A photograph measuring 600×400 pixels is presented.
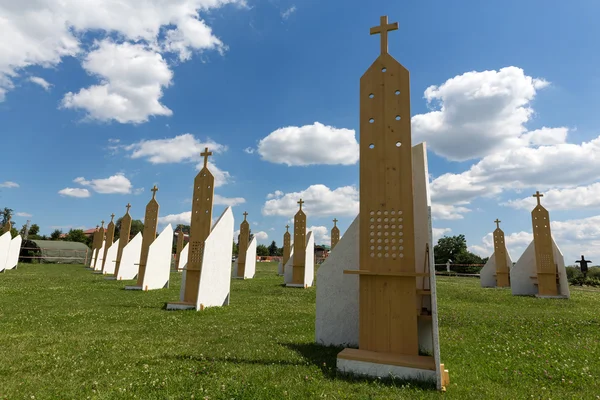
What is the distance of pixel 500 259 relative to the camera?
20500 mm

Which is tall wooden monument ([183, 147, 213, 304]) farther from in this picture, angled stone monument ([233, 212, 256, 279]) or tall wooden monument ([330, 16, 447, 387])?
angled stone monument ([233, 212, 256, 279])

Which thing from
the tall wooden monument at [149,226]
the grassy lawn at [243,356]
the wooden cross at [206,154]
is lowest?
the grassy lawn at [243,356]

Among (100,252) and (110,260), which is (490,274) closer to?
(110,260)

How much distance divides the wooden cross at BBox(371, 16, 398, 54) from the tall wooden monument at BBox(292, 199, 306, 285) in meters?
13.5

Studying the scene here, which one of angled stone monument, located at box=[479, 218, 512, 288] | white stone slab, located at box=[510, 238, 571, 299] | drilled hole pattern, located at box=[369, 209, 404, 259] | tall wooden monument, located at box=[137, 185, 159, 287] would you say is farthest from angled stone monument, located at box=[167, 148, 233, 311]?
angled stone monument, located at box=[479, 218, 512, 288]

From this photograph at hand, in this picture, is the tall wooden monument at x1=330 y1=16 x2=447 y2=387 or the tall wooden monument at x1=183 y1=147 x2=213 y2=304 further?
the tall wooden monument at x1=183 y1=147 x2=213 y2=304

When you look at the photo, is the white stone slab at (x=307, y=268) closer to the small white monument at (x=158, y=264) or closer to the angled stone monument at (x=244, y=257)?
the angled stone monument at (x=244, y=257)

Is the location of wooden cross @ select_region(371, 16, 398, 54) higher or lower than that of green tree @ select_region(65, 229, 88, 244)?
higher

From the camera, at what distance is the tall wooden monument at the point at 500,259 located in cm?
2022

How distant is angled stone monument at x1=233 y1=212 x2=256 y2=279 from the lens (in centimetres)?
2388

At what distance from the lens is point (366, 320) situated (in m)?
4.77

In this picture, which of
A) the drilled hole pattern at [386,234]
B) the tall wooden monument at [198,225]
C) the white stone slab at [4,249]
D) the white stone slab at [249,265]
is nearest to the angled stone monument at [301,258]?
the white stone slab at [249,265]

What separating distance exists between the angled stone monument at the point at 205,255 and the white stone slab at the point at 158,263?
5148 millimetres

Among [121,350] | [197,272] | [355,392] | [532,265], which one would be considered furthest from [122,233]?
[532,265]
